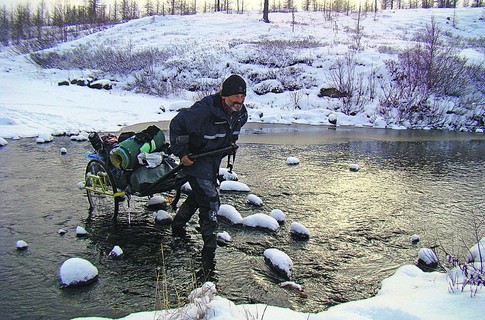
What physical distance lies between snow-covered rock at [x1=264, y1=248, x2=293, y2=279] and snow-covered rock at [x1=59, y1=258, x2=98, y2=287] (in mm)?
1854

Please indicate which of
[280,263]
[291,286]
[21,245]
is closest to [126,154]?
[21,245]

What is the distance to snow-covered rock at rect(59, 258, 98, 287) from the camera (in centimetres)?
380

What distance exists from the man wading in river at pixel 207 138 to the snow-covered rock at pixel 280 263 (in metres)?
0.66

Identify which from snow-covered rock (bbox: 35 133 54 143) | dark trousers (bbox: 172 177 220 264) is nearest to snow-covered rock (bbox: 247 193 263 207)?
dark trousers (bbox: 172 177 220 264)

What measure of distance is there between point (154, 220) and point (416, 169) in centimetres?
696

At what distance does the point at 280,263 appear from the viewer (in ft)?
13.6

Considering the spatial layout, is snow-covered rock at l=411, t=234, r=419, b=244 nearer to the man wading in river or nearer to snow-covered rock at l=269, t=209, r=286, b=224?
snow-covered rock at l=269, t=209, r=286, b=224

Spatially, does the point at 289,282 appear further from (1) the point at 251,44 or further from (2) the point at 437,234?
(1) the point at 251,44

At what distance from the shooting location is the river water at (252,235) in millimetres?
3721

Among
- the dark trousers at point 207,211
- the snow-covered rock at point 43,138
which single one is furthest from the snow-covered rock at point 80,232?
the snow-covered rock at point 43,138

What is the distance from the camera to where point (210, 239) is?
446 cm

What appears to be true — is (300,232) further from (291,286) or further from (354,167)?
(354,167)

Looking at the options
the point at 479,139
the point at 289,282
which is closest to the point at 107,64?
the point at 479,139

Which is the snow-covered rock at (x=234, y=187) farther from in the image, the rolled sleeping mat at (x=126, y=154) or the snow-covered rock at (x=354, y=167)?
the snow-covered rock at (x=354, y=167)
